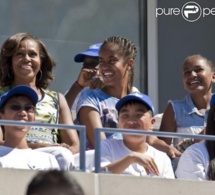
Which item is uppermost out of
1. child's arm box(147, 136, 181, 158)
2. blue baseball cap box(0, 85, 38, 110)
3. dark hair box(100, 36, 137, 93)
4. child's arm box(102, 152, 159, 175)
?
dark hair box(100, 36, 137, 93)

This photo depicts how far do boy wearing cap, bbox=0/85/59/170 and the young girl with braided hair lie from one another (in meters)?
0.57

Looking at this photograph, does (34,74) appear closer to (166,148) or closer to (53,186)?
(166,148)

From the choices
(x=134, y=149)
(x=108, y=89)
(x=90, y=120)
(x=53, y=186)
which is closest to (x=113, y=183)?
(x=134, y=149)

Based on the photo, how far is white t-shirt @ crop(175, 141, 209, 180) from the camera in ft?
21.8

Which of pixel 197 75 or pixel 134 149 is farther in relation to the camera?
pixel 197 75

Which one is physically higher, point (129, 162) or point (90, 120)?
point (90, 120)

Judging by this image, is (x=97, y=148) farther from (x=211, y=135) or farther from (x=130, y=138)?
(x=211, y=135)

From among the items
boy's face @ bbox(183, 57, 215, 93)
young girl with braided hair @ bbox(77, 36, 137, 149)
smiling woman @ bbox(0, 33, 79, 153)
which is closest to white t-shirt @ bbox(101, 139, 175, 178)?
young girl with braided hair @ bbox(77, 36, 137, 149)

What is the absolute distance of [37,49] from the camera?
7367 millimetres

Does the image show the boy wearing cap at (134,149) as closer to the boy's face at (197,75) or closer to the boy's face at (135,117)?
the boy's face at (135,117)

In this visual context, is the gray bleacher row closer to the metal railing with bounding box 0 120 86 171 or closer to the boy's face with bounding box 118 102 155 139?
the metal railing with bounding box 0 120 86 171

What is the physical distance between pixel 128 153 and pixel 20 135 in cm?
66

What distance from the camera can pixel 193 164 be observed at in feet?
21.9

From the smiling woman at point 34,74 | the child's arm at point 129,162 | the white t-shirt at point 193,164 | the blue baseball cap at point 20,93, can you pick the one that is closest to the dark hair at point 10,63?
the smiling woman at point 34,74
